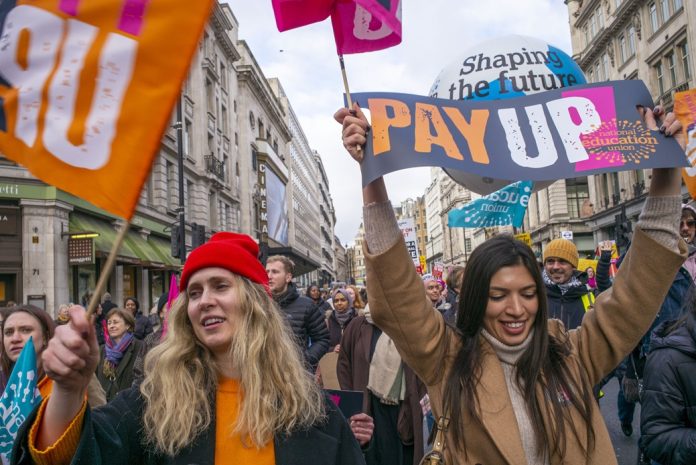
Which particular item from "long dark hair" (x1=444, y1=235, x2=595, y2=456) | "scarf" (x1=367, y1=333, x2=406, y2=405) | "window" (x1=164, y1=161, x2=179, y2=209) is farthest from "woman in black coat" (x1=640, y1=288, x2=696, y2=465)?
"window" (x1=164, y1=161, x2=179, y2=209)

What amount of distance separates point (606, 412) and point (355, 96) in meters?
7.17

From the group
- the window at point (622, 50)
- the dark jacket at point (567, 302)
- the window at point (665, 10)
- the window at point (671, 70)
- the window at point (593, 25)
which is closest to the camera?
the dark jacket at point (567, 302)

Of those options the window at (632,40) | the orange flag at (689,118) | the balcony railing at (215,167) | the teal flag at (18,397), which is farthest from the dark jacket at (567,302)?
the window at (632,40)

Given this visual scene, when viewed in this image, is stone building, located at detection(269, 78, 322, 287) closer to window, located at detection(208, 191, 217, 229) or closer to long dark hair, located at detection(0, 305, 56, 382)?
window, located at detection(208, 191, 217, 229)

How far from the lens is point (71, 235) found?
1892 centimetres

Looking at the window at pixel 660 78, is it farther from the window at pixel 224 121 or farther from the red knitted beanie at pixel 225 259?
the red knitted beanie at pixel 225 259

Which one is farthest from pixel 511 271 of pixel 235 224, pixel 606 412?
pixel 235 224

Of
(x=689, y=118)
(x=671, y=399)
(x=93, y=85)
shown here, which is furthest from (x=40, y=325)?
(x=689, y=118)

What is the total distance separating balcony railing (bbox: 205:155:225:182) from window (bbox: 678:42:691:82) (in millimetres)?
24250

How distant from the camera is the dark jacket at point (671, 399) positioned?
262 centimetres

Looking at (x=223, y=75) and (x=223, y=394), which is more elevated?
(x=223, y=75)

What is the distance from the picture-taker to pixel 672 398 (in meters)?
2.66

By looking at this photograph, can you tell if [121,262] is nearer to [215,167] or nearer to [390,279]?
[215,167]

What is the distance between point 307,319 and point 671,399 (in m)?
4.10
